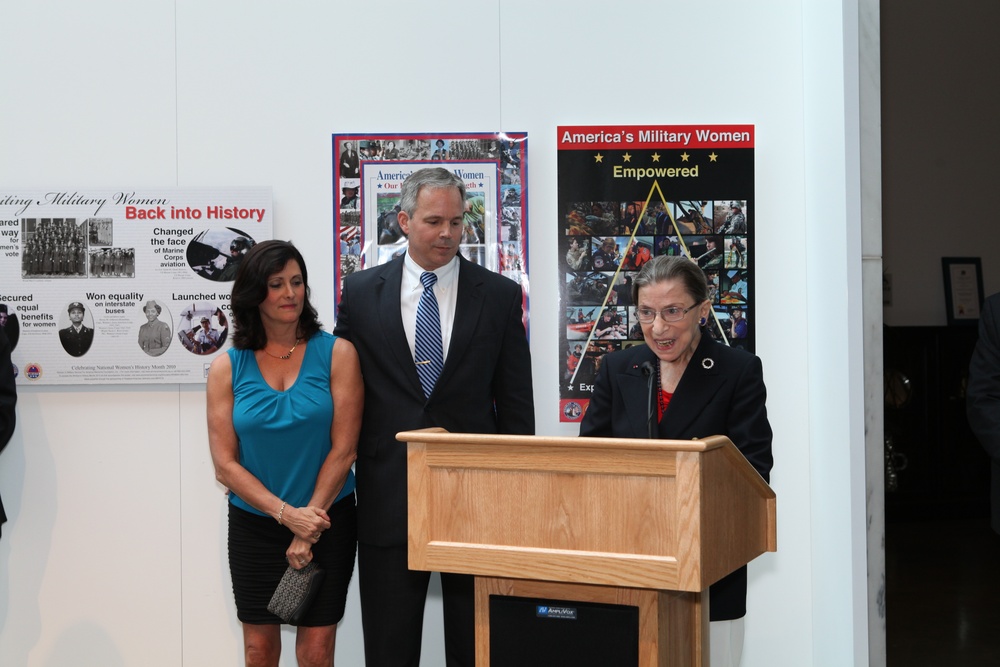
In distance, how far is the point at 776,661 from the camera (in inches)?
154

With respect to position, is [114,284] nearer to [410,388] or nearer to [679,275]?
[410,388]

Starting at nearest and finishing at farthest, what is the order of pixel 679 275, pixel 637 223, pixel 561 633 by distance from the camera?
pixel 561 633
pixel 679 275
pixel 637 223

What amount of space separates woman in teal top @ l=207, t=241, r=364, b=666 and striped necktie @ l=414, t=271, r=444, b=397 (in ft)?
0.71

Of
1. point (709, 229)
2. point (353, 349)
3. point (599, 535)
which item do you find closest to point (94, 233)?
point (353, 349)

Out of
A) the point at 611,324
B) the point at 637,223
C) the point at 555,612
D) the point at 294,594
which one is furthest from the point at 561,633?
the point at 637,223

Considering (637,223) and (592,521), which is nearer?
(592,521)

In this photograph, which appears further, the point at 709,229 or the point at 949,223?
the point at 949,223

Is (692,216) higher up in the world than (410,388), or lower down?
higher up

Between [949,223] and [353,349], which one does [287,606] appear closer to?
[353,349]

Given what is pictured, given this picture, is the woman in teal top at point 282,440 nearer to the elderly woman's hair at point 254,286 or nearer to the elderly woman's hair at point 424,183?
Result: the elderly woman's hair at point 254,286

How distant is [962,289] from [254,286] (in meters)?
6.60

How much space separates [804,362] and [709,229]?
0.66 metres

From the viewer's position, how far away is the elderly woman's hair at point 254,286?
3.14 metres

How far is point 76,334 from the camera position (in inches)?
158
